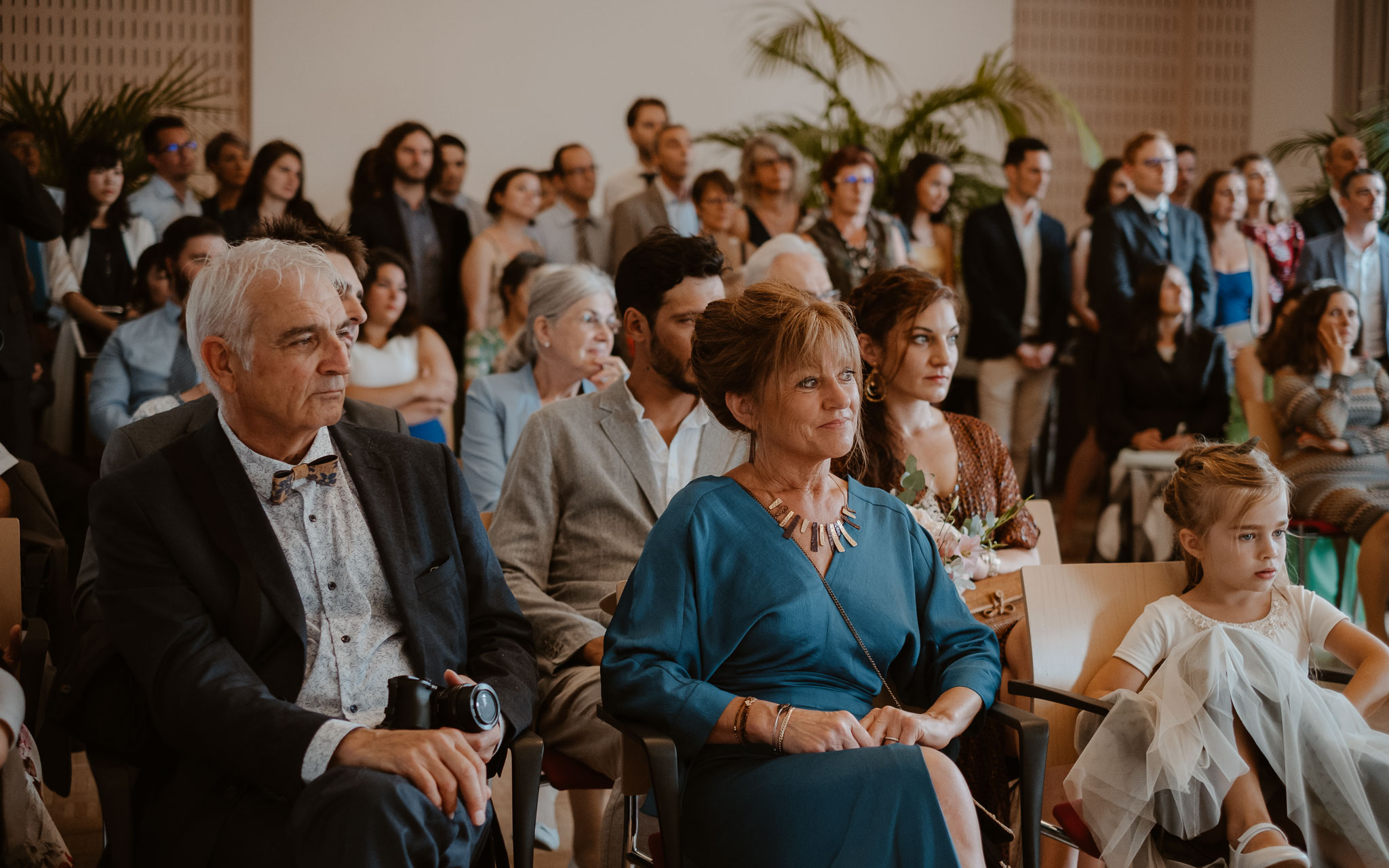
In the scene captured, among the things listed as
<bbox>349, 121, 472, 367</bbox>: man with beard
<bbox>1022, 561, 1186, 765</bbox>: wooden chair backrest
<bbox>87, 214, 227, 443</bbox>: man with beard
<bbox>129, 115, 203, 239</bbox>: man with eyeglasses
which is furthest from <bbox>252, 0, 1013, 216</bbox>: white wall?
<bbox>1022, 561, 1186, 765</bbox>: wooden chair backrest

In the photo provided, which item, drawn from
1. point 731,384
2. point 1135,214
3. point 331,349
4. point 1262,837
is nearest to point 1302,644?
point 1262,837

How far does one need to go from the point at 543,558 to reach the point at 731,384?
0.67 metres

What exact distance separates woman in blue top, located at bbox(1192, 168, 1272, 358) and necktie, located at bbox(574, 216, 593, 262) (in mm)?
3266

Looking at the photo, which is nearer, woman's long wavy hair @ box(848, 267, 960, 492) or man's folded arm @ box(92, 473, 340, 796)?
man's folded arm @ box(92, 473, 340, 796)

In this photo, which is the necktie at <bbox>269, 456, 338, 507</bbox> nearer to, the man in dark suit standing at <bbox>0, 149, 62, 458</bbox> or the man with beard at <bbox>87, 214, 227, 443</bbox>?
the man with beard at <bbox>87, 214, 227, 443</bbox>

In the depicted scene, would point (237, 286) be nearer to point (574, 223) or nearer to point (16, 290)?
point (16, 290)

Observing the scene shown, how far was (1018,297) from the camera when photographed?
6.25 meters

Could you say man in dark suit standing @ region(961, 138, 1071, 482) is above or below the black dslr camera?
above

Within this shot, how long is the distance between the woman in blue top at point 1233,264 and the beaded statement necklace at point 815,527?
4914 mm

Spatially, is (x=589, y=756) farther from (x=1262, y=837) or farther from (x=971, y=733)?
(x=1262, y=837)

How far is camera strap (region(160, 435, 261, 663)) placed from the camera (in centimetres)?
192

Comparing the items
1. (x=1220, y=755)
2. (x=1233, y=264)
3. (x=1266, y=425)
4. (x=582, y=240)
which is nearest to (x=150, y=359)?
(x=582, y=240)

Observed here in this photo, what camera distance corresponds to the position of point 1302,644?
2.52 m

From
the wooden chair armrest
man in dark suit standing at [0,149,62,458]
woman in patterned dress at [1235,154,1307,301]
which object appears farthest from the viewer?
woman in patterned dress at [1235,154,1307,301]
